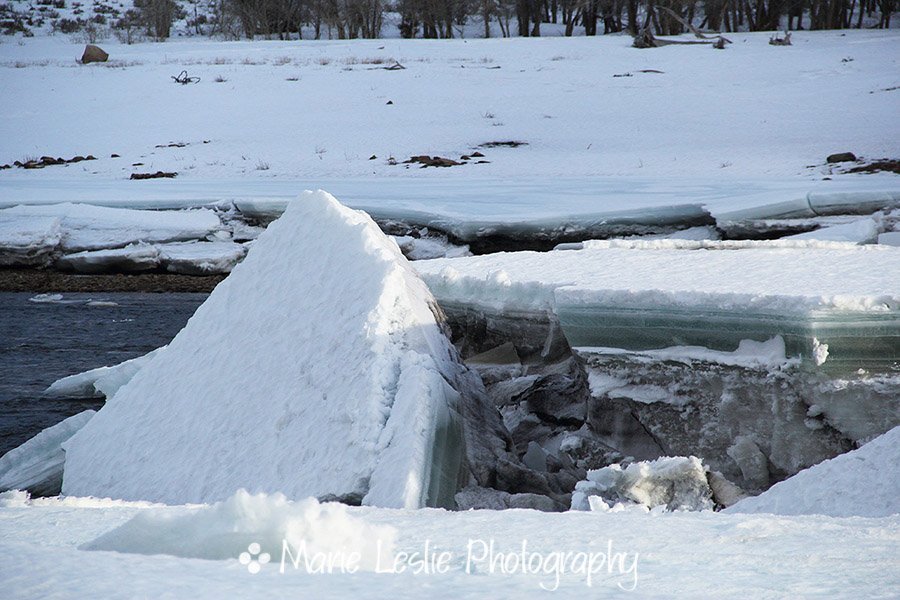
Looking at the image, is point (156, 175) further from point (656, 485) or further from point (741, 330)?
point (656, 485)

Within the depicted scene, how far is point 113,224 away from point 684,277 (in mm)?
8322

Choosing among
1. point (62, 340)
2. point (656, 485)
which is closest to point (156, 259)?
point (62, 340)

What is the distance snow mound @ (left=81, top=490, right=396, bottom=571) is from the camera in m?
1.39

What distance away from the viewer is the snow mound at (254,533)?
54.8 inches

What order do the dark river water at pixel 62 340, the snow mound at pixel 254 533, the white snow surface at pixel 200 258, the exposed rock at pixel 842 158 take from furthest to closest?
the exposed rock at pixel 842 158 < the white snow surface at pixel 200 258 < the dark river water at pixel 62 340 < the snow mound at pixel 254 533

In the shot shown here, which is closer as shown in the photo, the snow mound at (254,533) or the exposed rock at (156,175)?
the snow mound at (254,533)

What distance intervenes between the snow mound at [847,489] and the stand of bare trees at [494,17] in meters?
25.0

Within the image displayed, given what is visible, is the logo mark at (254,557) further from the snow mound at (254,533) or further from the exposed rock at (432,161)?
the exposed rock at (432,161)

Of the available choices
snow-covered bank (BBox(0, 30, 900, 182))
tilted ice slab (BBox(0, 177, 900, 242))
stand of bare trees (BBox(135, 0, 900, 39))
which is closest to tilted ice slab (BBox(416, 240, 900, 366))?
tilted ice slab (BBox(0, 177, 900, 242))

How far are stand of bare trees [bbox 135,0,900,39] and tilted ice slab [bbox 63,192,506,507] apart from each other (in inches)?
951

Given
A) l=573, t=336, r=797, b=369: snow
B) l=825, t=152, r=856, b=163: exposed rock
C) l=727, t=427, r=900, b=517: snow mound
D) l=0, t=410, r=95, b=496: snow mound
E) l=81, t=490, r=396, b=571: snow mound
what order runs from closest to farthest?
1. l=81, t=490, r=396, b=571: snow mound
2. l=727, t=427, r=900, b=517: snow mound
3. l=573, t=336, r=797, b=369: snow
4. l=0, t=410, r=95, b=496: snow mound
5. l=825, t=152, r=856, b=163: exposed rock

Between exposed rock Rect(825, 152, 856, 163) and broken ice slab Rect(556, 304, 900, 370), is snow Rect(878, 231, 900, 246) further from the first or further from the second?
exposed rock Rect(825, 152, 856, 163)

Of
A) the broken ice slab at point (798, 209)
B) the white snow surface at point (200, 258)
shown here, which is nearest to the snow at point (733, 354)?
the broken ice slab at point (798, 209)

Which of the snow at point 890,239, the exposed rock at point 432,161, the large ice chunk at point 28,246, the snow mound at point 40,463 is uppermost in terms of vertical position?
the snow at point 890,239
